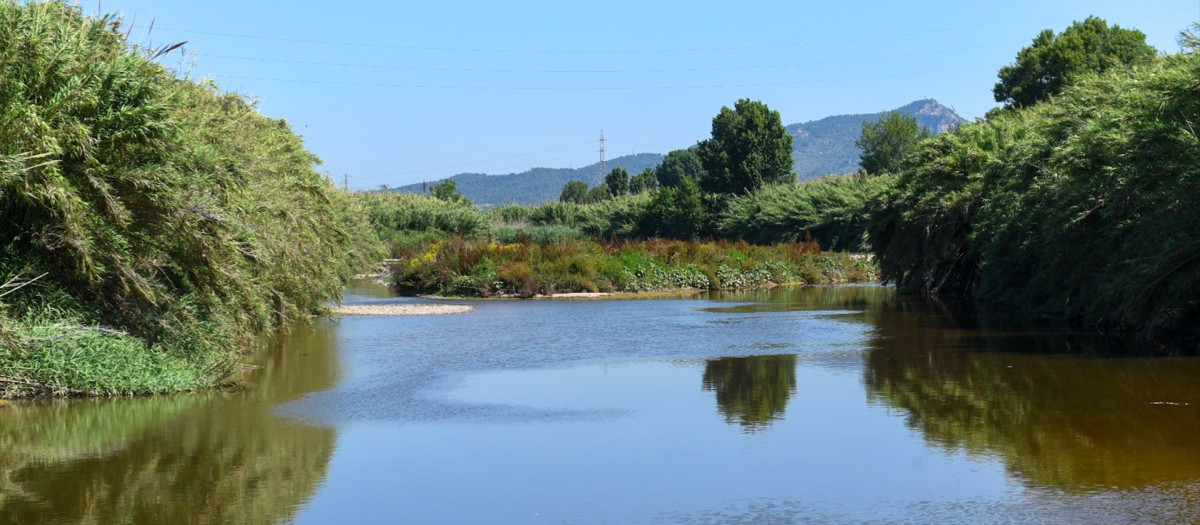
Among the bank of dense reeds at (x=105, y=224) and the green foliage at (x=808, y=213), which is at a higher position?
the green foliage at (x=808, y=213)

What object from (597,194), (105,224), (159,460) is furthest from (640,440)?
(597,194)

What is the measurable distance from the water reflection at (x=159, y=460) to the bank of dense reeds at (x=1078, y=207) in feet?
38.7

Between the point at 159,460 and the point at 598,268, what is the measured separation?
83.7 feet

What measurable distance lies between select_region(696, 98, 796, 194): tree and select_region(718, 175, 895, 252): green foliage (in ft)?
16.1

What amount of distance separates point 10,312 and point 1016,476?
1015cm

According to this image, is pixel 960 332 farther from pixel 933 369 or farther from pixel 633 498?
pixel 633 498

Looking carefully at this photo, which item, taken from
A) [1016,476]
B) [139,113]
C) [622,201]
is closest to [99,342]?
[139,113]

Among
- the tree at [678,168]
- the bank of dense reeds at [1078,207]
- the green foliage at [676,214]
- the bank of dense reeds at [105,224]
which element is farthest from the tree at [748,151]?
the tree at [678,168]

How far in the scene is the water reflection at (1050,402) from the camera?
9.18m

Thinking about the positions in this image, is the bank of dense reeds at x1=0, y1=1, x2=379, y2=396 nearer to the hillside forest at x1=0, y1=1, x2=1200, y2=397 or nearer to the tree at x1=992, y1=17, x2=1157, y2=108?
the hillside forest at x1=0, y1=1, x2=1200, y2=397

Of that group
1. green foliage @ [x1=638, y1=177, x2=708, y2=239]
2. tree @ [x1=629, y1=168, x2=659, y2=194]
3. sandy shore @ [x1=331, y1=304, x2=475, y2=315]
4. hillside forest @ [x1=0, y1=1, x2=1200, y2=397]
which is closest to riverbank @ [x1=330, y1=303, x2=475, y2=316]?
sandy shore @ [x1=331, y1=304, x2=475, y2=315]

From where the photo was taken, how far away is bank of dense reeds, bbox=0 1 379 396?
12.0 m

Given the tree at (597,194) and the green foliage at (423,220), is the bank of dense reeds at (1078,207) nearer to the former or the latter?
the green foliage at (423,220)

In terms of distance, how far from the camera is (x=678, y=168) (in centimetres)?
13738
